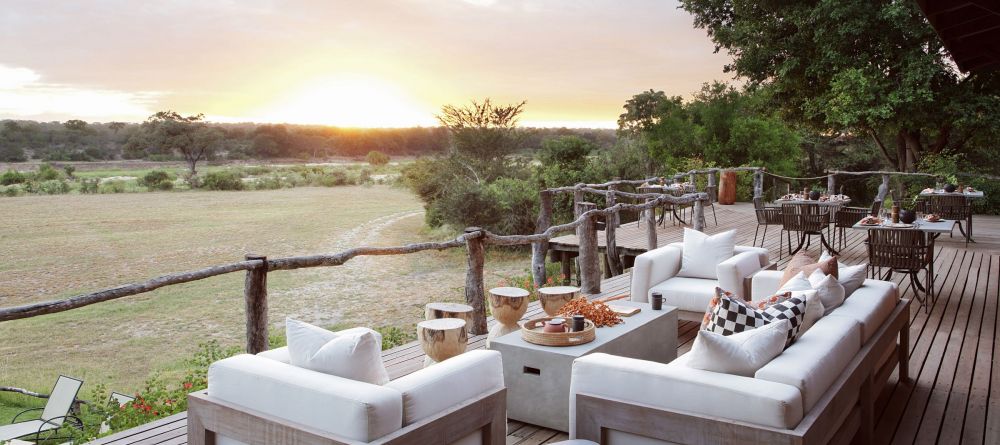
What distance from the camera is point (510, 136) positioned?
1241 inches

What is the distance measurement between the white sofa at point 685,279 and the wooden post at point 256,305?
8.98 ft

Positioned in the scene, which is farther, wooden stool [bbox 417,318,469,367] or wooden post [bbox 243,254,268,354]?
wooden post [bbox 243,254,268,354]

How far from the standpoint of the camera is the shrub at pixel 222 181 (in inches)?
2013

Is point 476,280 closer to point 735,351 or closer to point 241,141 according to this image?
point 735,351

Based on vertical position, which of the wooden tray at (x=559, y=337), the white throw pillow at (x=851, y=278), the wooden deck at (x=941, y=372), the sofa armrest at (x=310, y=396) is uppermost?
the white throw pillow at (x=851, y=278)

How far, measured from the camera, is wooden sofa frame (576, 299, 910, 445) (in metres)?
2.52

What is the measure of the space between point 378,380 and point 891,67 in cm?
1684

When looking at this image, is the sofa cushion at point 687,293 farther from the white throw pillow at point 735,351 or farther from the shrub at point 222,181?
the shrub at point 222,181

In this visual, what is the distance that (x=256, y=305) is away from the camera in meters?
4.06

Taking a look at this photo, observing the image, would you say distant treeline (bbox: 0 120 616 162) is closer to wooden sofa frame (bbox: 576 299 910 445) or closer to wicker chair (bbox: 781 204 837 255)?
wicker chair (bbox: 781 204 837 255)

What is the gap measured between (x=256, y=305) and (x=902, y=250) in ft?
18.4

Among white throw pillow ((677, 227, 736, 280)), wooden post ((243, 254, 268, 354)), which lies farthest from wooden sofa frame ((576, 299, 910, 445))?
white throw pillow ((677, 227, 736, 280))

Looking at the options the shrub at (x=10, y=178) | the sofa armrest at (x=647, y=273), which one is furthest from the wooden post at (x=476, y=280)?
the shrub at (x=10, y=178)

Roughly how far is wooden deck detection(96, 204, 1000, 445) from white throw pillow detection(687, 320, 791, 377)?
1074 millimetres
